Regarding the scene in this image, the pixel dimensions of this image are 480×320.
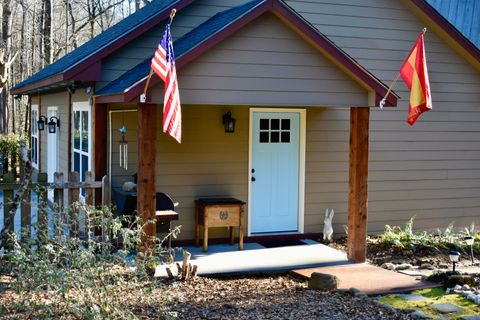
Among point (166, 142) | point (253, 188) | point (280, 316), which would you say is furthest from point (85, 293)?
point (253, 188)

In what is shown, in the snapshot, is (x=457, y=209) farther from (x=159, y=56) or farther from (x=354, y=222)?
(x=159, y=56)

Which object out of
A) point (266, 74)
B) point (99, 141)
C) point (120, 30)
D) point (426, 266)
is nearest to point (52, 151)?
point (120, 30)

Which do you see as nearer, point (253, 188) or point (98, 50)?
point (98, 50)

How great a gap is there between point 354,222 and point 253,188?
2.15 m

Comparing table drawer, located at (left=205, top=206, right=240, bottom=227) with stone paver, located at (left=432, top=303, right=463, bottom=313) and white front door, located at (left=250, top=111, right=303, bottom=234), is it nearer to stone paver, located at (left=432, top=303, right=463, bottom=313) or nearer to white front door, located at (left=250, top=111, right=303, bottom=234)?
white front door, located at (left=250, top=111, right=303, bottom=234)

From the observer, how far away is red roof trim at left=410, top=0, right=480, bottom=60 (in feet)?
35.6

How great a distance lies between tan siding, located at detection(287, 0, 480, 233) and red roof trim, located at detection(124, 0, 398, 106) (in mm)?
2260

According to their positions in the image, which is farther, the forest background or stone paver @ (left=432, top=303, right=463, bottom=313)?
the forest background

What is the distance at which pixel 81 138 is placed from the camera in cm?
1071

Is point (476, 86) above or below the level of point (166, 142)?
above

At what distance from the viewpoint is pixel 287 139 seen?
10461 mm

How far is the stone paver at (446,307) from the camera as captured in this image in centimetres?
664

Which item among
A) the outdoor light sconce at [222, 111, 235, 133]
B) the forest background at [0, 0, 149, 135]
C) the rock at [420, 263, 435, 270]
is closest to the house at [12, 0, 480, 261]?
the outdoor light sconce at [222, 111, 235, 133]

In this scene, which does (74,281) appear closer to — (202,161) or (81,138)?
(202,161)
